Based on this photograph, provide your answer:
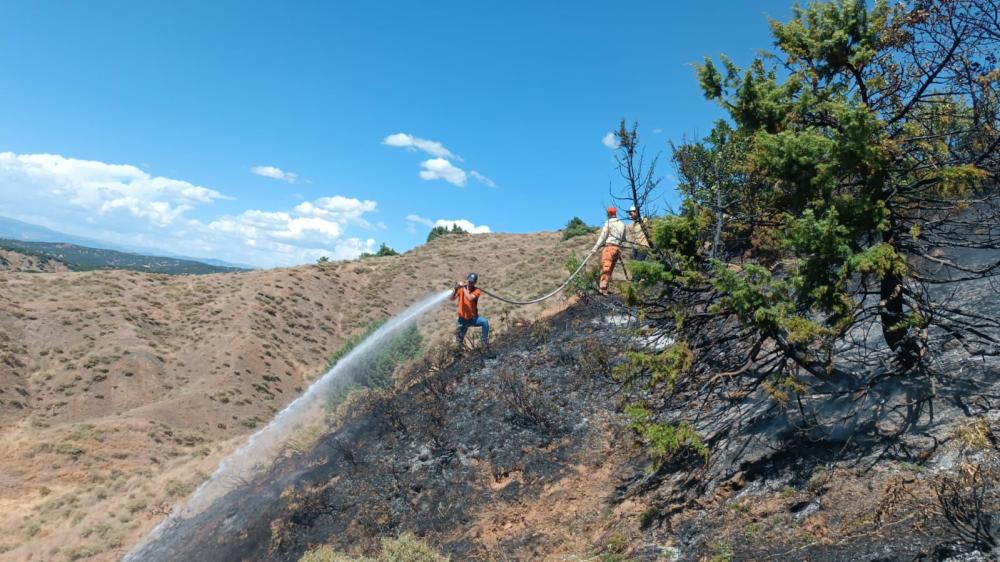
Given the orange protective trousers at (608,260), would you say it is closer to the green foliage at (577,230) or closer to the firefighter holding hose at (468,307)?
the firefighter holding hose at (468,307)

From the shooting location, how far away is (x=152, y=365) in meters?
26.8

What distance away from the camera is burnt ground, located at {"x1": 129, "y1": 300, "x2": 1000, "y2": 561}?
5023mm

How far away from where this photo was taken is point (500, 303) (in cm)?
2975

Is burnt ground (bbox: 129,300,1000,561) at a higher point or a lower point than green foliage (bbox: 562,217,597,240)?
lower

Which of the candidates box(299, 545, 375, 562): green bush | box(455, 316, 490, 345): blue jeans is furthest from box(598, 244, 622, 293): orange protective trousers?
box(299, 545, 375, 562): green bush

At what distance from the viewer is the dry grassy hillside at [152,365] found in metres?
16.6

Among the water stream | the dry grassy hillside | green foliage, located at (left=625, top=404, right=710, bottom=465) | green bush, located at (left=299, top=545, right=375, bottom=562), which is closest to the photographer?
green foliage, located at (left=625, top=404, right=710, bottom=465)

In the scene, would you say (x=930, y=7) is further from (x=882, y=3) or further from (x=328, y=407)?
(x=328, y=407)

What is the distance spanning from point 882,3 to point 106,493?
68.4 ft

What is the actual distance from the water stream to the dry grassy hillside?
65cm

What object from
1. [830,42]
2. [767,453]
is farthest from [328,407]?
[830,42]

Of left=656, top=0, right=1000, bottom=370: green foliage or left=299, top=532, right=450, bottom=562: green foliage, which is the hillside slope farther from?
left=656, top=0, right=1000, bottom=370: green foliage

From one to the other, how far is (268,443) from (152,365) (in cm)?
1278

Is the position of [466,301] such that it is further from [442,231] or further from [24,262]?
[24,262]
